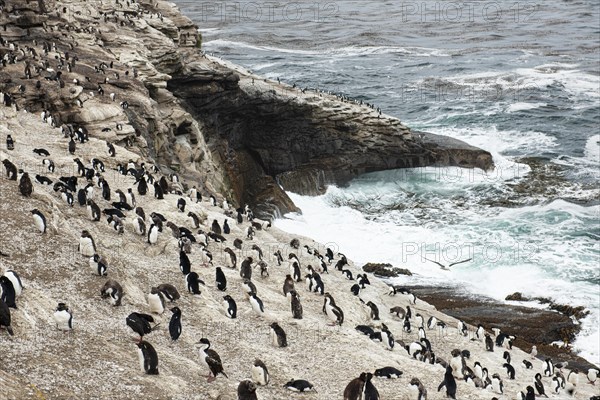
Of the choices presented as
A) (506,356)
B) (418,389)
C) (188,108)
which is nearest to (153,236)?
(418,389)

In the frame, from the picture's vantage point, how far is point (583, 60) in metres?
99.8

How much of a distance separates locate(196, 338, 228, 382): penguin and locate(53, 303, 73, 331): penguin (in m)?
3.36

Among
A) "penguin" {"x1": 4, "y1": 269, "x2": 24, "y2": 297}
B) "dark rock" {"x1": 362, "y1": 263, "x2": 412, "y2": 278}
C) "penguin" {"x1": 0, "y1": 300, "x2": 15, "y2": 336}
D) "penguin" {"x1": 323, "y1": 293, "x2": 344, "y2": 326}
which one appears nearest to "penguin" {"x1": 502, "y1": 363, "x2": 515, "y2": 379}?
"penguin" {"x1": 323, "y1": 293, "x2": 344, "y2": 326}

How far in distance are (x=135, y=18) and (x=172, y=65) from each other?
7256mm

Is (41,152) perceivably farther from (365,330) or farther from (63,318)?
(63,318)

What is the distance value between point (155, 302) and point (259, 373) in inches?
167

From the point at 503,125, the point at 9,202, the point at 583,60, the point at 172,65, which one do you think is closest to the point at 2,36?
the point at 172,65

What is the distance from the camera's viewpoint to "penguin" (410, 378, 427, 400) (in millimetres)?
21359

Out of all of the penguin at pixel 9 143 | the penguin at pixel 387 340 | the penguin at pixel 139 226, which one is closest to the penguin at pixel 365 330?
the penguin at pixel 387 340

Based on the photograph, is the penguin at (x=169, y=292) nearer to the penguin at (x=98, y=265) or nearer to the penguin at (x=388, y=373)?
the penguin at (x=98, y=265)

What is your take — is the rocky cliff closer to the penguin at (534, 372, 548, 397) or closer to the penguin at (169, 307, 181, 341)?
the penguin at (169, 307, 181, 341)

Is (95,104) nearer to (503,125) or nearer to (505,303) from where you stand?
(505,303)

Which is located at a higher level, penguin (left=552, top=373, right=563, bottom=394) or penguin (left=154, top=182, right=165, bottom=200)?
penguin (left=154, top=182, right=165, bottom=200)

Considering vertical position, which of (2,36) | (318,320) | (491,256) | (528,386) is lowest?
(491,256)
